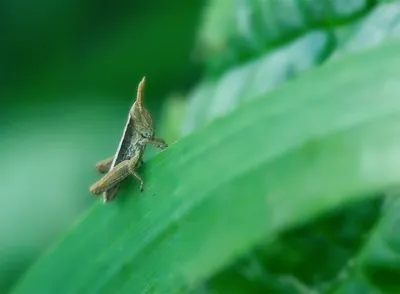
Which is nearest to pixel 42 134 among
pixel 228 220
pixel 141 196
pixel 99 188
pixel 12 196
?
pixel 12 196

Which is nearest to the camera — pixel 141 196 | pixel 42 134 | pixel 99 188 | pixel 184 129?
pixel 141 196

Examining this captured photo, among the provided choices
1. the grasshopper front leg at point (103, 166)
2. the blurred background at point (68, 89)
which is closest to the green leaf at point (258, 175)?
the grasshopper front leg at point (103, 166)

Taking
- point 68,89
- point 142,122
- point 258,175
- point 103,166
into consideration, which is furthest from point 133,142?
point 68,89

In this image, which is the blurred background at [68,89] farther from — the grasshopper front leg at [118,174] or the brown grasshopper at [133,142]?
the grasshopper front leg at [118,174]

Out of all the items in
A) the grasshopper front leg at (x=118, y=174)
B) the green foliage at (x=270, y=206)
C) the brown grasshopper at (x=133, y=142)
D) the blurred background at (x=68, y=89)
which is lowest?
the green foliage at (x=270, y=206)

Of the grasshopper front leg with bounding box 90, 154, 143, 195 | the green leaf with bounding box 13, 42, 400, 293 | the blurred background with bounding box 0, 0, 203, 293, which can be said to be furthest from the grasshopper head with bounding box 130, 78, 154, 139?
the blurred background with bounding box 0, 0, 203, 293

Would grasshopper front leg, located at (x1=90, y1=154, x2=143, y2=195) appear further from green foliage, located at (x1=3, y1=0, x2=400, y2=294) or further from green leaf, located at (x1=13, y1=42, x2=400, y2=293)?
green leaf, located at (x1=13, y1=42, x2=400, y2=293)

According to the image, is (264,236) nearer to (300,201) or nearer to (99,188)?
(300,201)

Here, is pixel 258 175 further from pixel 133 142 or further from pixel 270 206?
pixel 133 142
